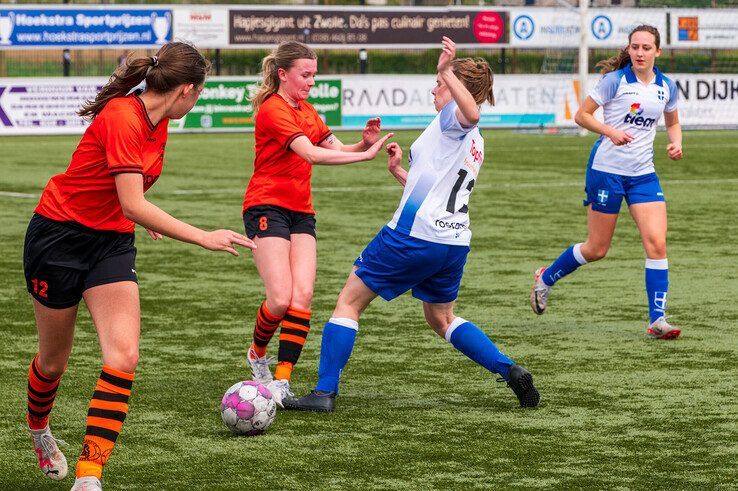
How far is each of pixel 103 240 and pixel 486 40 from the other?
114ft

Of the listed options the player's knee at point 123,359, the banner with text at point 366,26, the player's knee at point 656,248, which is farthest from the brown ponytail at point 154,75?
the banner with text at point 366,26

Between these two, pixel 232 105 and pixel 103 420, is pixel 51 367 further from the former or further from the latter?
pixel 232 105

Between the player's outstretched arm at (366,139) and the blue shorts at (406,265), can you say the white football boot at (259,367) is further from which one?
the player's outstretched arm at (366,139)

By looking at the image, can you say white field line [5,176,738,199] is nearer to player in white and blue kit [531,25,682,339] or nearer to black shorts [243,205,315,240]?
player in white and blue kit [531,25,682,339]

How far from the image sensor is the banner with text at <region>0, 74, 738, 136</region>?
112 feet

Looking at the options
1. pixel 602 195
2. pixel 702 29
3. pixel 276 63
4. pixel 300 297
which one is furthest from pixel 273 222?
pixel 702 29

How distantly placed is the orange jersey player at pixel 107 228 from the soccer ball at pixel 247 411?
122 centimetres

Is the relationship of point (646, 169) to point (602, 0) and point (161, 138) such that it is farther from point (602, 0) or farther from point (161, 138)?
point (602, 0)

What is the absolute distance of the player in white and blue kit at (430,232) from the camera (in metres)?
6.84

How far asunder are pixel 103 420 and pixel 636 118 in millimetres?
5391

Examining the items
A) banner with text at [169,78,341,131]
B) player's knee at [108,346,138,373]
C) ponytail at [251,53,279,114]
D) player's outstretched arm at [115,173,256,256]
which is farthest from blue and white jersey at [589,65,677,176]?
banner with text at [169,78,341,131]

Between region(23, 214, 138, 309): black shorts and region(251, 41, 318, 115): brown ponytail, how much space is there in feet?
7.38

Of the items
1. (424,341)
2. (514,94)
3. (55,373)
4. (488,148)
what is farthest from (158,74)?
(514,94)

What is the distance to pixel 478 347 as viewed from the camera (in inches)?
283
